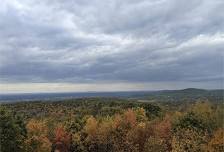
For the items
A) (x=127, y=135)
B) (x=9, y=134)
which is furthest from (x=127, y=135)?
(x=9, y=134)

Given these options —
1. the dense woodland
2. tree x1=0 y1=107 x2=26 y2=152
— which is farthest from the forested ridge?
tree x1=0 y1=107 x2=26 y2=152

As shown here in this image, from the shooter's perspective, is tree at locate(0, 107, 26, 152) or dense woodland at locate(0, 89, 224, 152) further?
dense woodland at locate(0, 89, 224, 152)

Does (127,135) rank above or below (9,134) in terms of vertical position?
below

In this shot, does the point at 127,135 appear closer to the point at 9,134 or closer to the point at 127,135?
the point at 127,135

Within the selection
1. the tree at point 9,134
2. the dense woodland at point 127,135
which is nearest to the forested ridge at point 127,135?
the dense woodland at point 127,135

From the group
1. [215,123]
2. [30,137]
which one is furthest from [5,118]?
[215,123]

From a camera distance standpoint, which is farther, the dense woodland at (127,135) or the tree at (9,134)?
the dense woodland at (127,135)

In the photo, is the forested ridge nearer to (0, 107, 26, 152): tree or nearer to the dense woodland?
the dense woodland

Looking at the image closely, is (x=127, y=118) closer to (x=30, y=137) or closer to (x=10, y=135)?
(x=30, y=137)

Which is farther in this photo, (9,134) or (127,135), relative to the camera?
(127,135)

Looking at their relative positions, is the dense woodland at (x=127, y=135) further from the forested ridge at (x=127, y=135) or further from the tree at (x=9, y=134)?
the tree at (x=9, y=134)

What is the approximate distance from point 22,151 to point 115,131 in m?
36.4

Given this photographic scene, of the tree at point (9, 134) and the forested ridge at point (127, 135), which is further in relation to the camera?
the forested ridge at point (127, 135)

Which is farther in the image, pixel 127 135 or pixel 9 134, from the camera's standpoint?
pixel 127 135
